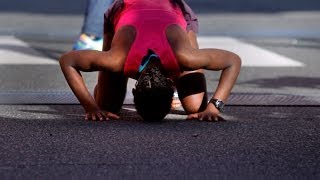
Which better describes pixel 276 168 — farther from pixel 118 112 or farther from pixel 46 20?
pixel 46 20

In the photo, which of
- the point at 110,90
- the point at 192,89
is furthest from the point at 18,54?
the point at 192,89

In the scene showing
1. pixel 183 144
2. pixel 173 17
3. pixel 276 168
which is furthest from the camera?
pixel 173 17

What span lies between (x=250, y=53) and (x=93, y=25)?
2.15 m

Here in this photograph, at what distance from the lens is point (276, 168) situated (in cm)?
574

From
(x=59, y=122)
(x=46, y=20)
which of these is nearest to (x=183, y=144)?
(x=59, y=122)

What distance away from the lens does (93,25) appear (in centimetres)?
1072

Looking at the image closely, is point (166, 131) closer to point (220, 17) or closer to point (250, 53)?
point (250, 53)

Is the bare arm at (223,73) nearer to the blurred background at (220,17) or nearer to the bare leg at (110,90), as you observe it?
the bare leg at (110,90)

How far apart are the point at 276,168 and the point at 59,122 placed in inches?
81.9

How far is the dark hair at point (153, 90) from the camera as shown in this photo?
688 cm

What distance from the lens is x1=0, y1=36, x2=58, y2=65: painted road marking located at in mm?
11074

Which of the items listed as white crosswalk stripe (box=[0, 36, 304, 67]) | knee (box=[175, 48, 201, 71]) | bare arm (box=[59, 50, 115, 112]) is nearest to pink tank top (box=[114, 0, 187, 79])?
knee (box=[175, 48, 201, 71])

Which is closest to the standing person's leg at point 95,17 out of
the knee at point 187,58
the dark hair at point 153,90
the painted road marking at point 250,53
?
the painted road marking at point 250,53

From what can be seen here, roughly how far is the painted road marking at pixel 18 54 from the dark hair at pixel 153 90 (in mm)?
4117
